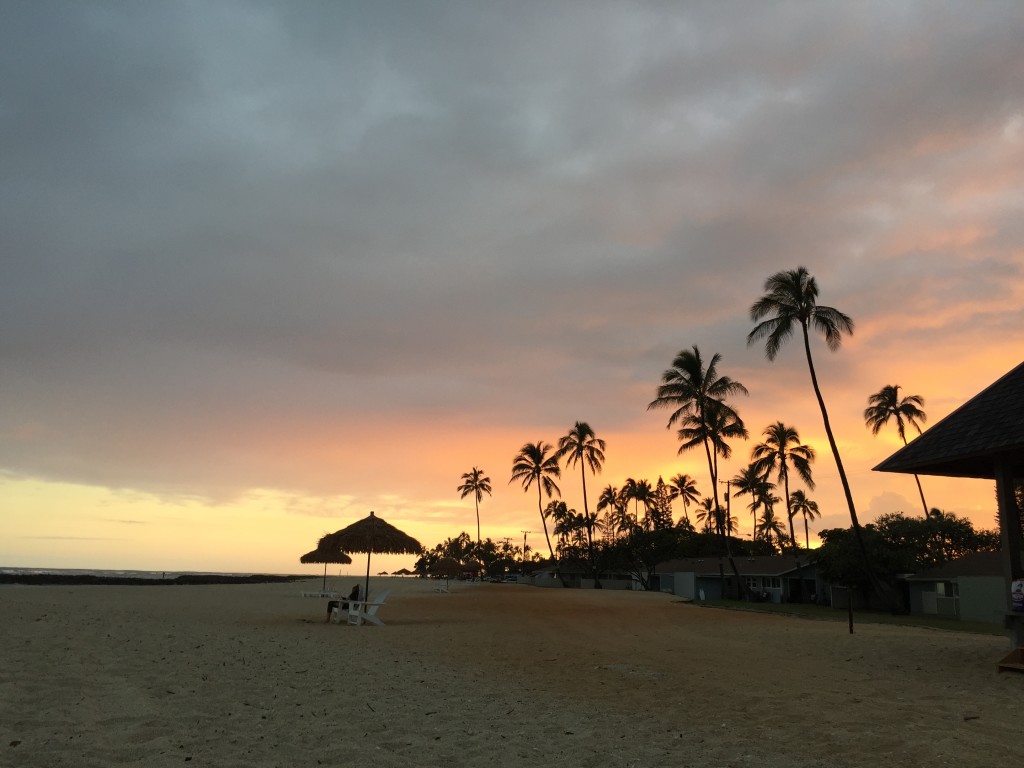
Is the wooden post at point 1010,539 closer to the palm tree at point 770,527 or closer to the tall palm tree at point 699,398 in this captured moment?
the tall palm tree at point 699,398

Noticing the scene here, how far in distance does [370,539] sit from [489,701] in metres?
16.5

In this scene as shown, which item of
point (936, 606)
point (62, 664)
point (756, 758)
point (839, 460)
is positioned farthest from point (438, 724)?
point (936, 606)

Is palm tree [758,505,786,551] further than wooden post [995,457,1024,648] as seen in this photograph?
Yes

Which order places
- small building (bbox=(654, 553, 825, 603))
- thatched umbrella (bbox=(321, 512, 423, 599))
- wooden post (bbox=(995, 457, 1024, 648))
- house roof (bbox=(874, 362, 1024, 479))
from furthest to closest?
small building (bbox=(654, 553, 825, 603)) < thatched umbrella (bbox=(321, 512, 423, 599)) < wooden post (bbox=(995, 457, 1024, 648)) < house roof (bbox=(874, 362, 1024, 479))

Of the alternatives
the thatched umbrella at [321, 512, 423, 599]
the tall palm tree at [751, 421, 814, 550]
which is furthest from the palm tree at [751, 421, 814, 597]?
the thatched umbrella at [321, 512, 423, 599]

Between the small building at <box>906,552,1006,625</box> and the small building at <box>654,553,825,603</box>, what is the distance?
8396 millimetres

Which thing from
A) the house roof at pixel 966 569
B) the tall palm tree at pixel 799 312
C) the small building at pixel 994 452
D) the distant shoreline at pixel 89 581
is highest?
the tall palm tree at pixel 799 312

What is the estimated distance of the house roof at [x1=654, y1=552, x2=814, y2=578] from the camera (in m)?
47.7

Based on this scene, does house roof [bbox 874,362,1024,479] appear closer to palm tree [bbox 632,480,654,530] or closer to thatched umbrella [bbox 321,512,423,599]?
thatched umbrella [bbox 321,512,423,599]

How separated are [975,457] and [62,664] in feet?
48.6

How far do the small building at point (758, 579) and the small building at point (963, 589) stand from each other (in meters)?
8.40

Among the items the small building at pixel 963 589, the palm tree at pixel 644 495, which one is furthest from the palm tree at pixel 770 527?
the small building at pixel 963 589

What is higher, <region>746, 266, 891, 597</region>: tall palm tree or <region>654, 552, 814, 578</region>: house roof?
<region>746, 266, 891, 597</region>: tall palm tree

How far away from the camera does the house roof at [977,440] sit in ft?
37.8
